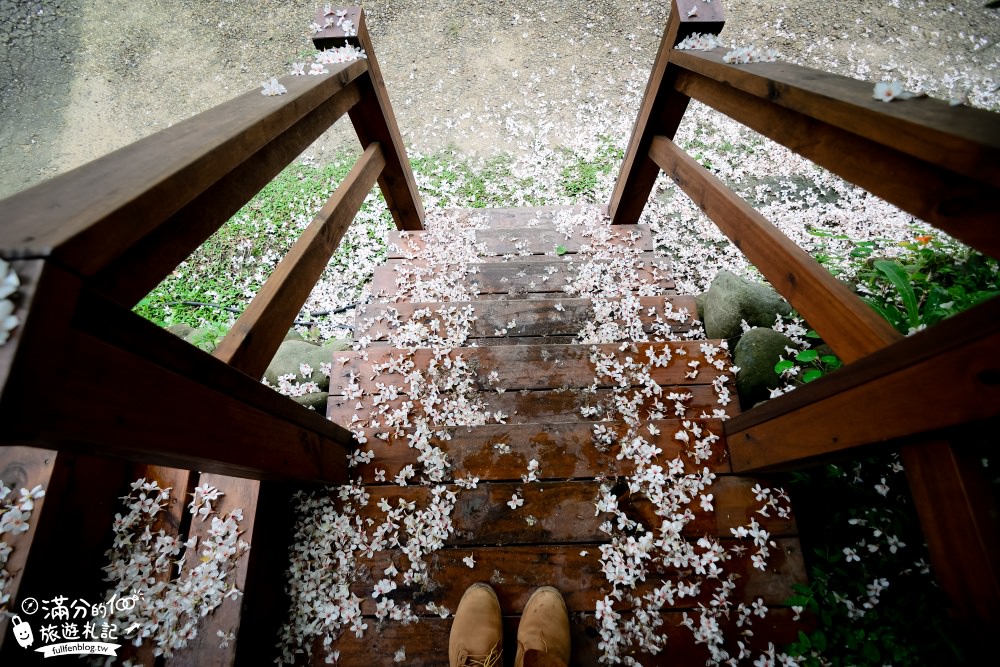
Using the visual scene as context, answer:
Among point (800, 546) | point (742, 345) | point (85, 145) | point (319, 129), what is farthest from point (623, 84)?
point (85, 145)

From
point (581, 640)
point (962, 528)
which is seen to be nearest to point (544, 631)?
point (581, 640)

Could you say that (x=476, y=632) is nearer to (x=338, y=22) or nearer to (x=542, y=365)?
(x=542, y=365)

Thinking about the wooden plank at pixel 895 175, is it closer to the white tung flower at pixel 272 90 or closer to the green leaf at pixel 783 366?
the green leaf at pixel 783 366

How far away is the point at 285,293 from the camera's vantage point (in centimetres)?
182

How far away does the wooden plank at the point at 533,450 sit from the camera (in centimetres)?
214

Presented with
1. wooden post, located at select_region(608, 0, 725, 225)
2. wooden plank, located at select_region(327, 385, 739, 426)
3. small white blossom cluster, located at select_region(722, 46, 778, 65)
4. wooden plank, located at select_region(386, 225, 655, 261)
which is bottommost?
wooden plank, located at select_region(327, 385, 739, 426)

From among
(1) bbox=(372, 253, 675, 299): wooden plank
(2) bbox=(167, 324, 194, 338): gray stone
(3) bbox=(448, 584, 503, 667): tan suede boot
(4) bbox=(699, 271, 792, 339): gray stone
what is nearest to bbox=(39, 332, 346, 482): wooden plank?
(3) bbox=(448, 584, 503, 667): tan suede boot

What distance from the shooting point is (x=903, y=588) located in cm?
178

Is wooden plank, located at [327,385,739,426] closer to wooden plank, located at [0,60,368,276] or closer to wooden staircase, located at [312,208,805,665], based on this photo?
wooden staircase, located at [312,208,805,665]

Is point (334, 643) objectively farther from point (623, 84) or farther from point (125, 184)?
point (623, 84)

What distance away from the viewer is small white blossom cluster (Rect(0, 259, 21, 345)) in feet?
2.03

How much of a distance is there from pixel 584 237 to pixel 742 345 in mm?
1576

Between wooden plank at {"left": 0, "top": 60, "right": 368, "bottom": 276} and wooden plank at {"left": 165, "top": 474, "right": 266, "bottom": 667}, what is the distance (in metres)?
1.31

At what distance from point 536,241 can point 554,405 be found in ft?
6.12
